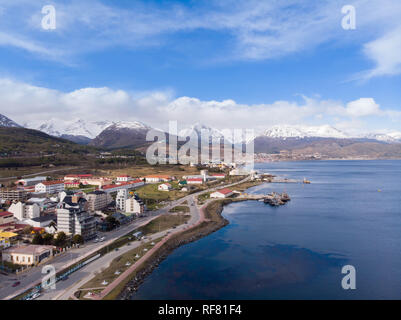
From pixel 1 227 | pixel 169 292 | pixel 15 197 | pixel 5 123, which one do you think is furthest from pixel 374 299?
pixel 5 123

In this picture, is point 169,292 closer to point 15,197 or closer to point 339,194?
point 15,197

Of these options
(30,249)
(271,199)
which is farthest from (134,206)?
(271,199)

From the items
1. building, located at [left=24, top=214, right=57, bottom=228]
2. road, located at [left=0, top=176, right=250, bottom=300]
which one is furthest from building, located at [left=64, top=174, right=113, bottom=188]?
road, located at [left=0, top=176, right=250, bottom=300]

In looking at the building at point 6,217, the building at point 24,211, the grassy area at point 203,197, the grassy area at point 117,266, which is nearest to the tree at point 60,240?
the grassy area at point 117,266

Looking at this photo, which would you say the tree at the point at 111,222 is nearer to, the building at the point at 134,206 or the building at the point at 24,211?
the building at the point at 134,206

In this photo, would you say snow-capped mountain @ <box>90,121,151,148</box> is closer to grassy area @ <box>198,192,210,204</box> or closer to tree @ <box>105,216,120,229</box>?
grassy area @ <box>198,192,210,204</box>

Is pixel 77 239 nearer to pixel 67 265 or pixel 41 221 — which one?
pixel 67 265
